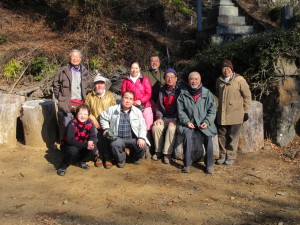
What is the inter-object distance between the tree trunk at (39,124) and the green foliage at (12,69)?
2.60 meters

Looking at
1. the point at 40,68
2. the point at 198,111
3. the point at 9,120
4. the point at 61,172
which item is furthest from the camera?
the point at 40,68

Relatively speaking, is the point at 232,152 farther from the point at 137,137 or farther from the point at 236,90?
the point at 137,137

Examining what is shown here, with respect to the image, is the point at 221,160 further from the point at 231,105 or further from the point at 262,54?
the point at 262,54

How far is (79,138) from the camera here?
5254 mm

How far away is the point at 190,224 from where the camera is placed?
149 inches

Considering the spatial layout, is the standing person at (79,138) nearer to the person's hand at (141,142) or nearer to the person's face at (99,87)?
the person's face at (99,87)

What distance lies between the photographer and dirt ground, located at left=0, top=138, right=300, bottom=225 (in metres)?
3.94

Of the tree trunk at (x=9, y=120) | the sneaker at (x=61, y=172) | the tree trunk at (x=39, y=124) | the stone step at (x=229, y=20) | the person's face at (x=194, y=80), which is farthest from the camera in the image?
the stone step at (x=229, y=20)

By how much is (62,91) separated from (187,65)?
3729 millimetres

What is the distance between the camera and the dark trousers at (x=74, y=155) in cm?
516

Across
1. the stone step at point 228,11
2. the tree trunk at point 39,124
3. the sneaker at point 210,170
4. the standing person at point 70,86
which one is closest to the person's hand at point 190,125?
the sneaker at point 210,170

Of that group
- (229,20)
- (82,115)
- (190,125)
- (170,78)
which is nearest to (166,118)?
(190,125)

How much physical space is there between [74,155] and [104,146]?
529mm

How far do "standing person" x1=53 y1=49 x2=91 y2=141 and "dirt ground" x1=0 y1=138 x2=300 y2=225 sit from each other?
86cm
